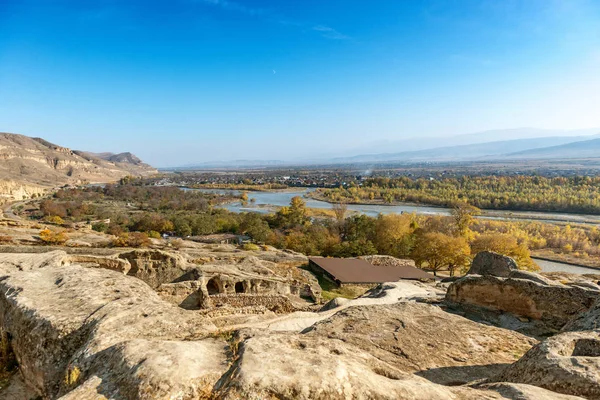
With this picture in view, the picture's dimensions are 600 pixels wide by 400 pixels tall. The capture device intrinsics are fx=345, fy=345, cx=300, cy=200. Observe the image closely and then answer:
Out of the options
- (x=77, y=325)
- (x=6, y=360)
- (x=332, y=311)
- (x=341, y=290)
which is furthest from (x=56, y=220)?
(x=77, y=325)

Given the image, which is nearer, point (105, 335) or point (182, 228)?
point (105, 335)

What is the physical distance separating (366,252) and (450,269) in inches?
368

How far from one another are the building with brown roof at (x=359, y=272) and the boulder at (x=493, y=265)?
22.2ft

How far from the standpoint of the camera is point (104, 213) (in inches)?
2731

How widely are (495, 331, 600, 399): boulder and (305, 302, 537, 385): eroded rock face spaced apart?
1333mm

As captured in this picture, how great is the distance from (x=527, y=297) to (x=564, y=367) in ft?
24.7

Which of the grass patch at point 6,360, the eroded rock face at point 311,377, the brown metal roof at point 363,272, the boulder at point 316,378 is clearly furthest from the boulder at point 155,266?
the eroded rock face at point 311,377

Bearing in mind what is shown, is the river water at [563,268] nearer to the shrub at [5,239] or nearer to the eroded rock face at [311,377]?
the eroded rock face at [311,377]

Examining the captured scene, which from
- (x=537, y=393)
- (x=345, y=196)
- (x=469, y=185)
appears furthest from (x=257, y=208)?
(x=537, y=393)

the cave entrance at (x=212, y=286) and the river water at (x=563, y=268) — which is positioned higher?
the cave entrance at (x=212, y=286)

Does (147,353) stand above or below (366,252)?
above

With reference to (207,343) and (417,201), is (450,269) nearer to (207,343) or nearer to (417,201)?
(207,343)

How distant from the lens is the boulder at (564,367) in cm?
495

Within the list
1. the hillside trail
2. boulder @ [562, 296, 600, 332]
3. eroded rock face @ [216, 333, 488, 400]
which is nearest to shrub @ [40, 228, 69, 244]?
the hillside trail
